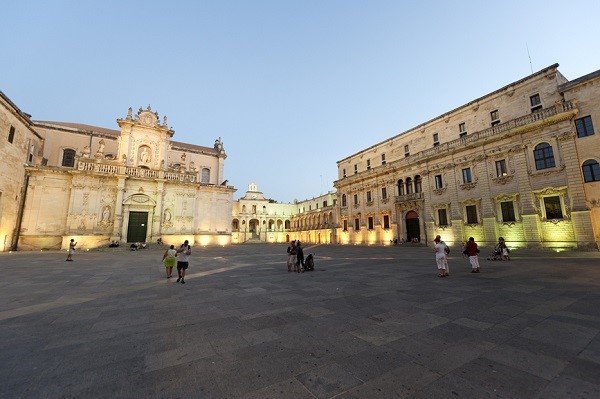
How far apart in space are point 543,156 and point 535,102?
17.9ft

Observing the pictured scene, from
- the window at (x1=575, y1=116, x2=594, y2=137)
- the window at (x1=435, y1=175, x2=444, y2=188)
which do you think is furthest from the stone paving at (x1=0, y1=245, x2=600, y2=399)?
the window at (x1=435, y1=175, x2=444, y2=188)

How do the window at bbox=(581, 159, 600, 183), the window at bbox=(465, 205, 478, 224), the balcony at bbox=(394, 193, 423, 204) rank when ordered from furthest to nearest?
the balcony at bbox=(394, 193, 423, 204)
the window at bbox=(465, 205, 478, 224)
the window at bbox=(581, 159, 600, 183)

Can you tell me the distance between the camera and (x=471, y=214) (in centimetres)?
2530

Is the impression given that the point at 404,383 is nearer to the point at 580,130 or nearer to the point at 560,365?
the point at 560,365

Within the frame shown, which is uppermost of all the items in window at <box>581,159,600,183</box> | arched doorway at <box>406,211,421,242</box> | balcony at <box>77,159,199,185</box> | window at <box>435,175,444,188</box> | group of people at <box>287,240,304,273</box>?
balcony at <box>77,159,199,185</box>

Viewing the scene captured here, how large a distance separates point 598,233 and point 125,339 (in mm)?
27823

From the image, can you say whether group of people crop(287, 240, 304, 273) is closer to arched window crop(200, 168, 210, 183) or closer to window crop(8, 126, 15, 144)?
window crop(8, 126, 15, 144)

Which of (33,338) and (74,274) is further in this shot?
(74,274)

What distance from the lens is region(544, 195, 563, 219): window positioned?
64.4ft

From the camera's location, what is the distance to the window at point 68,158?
31775 millimetres

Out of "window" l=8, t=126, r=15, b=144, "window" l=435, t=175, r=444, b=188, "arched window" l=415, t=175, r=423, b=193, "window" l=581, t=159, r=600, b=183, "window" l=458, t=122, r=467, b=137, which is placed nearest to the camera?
"window" l=581, t=159, r=600, b=183

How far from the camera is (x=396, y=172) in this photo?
33.5 m

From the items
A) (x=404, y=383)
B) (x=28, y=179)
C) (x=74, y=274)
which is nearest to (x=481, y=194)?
(x=404, y=383)

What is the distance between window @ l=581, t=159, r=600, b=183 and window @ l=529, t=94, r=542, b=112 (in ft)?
21.0
